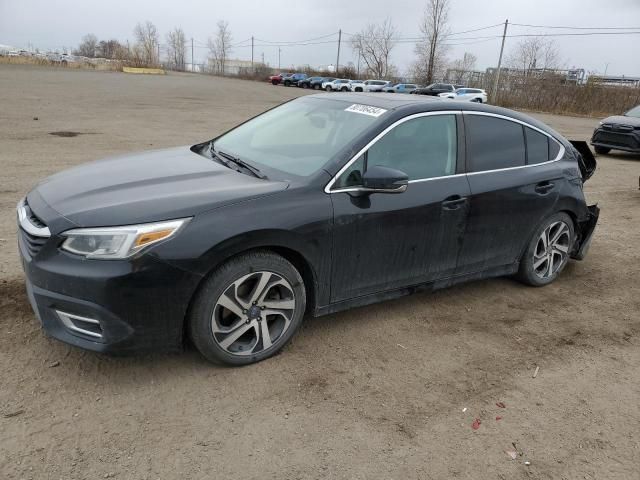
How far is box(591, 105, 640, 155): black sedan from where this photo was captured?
13.7 m

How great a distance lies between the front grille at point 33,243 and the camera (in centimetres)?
278

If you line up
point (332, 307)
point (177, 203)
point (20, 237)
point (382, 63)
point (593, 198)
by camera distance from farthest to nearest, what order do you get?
point (382, 63) → point (593, 198) → point (332, 307) → point (20, 237) → point (177, 203)

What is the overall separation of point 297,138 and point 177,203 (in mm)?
1315

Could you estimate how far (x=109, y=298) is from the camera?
2652 millimetres

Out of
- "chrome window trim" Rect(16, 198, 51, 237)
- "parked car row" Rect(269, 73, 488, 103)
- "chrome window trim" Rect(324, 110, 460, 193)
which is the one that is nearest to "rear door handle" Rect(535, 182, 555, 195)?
"chrome window trim" Rect(324, 110, 460, 193)

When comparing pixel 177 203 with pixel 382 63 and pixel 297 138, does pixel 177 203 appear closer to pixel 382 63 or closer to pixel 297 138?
pixel 297 138

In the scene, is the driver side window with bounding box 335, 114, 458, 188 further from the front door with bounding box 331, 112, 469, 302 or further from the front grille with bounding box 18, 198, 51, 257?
the front grille with bounding box 18, 198, 51, 257

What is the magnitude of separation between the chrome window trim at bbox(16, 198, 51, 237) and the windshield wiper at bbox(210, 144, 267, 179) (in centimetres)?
129

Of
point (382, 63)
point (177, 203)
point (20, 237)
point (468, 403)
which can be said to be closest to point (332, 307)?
point (468, 403)

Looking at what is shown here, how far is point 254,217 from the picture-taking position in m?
2.96

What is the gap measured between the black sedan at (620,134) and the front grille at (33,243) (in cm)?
1479

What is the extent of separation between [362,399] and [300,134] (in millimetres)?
1999

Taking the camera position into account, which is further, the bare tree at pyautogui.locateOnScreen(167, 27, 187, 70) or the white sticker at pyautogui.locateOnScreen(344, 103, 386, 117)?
the bare tree at pyautogui.locateOnScreen(167, 27, 187, 70)

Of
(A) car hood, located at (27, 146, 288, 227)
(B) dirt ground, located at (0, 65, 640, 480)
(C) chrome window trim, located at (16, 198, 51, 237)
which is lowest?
(B) dirt ground, located at (0, 65, 640, 480)
